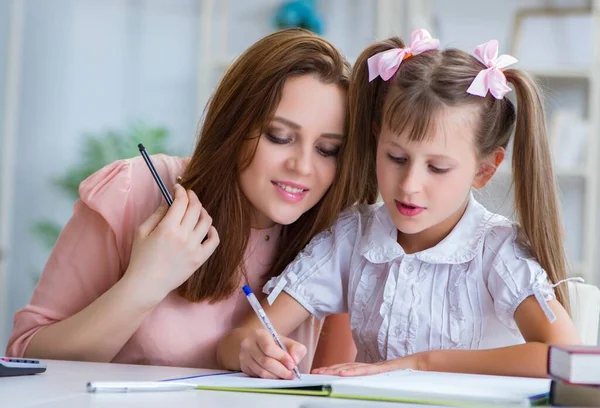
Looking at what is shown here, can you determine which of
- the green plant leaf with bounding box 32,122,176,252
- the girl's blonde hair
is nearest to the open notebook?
the girl's blonde hair

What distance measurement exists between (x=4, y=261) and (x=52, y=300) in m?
2.59

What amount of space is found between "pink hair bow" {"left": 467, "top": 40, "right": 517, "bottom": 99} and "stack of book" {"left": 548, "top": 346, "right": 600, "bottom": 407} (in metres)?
0.60

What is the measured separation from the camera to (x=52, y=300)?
5.41ft

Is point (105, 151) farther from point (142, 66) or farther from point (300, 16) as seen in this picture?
point (300, 16)

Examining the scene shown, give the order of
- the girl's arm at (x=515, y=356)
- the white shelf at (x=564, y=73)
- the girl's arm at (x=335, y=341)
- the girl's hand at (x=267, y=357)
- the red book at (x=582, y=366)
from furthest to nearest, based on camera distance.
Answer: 1. the white shelf at (x=564, y=73)
2. the girl's arm at (x=335, y=341)
3. the girl's arm at (x=515, y=356)
4. the girl's hand at (x=267, y=357)
5. the red book at (x=582, y=366)

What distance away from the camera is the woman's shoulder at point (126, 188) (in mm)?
1636

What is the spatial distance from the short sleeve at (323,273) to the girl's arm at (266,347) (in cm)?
2

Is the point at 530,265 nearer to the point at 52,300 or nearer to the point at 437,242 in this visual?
the point at 437,242

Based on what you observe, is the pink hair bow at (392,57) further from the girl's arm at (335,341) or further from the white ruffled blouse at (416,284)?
the girl's arm at (335,341)

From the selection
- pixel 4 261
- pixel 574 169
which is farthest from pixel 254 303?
pixel 4 261

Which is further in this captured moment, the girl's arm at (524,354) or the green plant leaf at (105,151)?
the green plant leaf at (105,151)

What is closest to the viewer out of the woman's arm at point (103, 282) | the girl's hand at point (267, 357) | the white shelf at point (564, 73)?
the girl's hand at point (267, 357)

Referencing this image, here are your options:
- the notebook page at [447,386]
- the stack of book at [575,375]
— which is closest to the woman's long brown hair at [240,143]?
the notebook page at [447,386]

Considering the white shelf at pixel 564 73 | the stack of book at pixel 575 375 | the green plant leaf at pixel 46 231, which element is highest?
the white shelf at pixel 564 73
